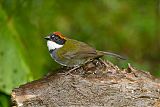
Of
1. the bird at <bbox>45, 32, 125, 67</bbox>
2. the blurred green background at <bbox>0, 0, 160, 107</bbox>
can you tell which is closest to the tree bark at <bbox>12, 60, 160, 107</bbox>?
the bird at <bbox>45, 32, 125, 67</bbox>

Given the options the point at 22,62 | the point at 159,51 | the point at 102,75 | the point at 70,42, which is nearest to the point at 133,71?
the point at 102,75

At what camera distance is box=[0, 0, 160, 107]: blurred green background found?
7.80 metres

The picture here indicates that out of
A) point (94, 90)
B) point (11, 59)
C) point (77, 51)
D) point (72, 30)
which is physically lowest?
point (94, 90)

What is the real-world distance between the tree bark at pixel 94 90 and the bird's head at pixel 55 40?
478mm

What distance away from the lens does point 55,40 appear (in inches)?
252

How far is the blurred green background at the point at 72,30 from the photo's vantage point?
7.80 m

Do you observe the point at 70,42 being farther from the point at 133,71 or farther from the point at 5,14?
the point at 5,14

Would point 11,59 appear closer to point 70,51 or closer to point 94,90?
point 70,51

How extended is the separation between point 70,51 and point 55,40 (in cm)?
16

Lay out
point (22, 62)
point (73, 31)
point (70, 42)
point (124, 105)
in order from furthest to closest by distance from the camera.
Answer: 1. point (73, 31)
2. point (22, 62)
3. point (70, 42)
4. point (124, 105)

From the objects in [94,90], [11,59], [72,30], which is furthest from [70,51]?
[72,30]

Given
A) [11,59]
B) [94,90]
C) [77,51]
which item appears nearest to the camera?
[94,90]

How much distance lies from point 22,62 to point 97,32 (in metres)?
1.82

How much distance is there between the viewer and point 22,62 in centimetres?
783
